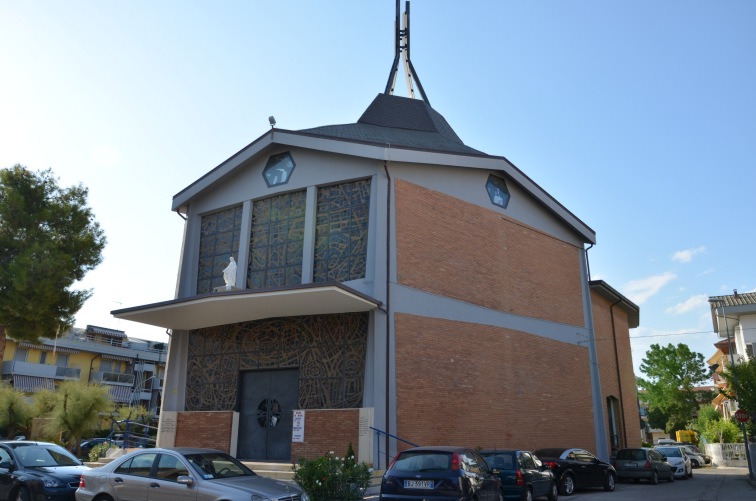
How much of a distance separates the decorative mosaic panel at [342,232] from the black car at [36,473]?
7.64 metres

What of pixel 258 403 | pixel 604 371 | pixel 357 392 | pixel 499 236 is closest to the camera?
pixel 357 392

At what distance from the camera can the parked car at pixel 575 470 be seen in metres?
15.8

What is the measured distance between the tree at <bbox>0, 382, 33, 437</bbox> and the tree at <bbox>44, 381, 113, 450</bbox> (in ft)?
14.1

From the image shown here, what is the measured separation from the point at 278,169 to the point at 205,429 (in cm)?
800

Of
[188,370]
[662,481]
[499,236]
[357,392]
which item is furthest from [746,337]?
[188,370]

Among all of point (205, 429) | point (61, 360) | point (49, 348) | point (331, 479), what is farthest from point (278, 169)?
point (61, 360)

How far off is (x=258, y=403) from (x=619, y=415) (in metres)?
16.0

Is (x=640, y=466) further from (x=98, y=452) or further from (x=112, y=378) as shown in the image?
(x=112, y=378)

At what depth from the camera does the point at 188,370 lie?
1831 cm

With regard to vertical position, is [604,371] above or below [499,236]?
below

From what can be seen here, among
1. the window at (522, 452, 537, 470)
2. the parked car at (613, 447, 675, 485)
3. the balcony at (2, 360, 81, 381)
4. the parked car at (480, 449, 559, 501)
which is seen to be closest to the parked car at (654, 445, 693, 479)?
the parked car at (613, 447, 675, 485)

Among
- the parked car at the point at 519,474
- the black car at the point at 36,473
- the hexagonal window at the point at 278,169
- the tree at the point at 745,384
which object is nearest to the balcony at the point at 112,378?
the hexagonal window at the point at 278,169

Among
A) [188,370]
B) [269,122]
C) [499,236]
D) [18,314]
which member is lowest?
[188,370]

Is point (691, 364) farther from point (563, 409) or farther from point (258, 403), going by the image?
point (258, 403)
